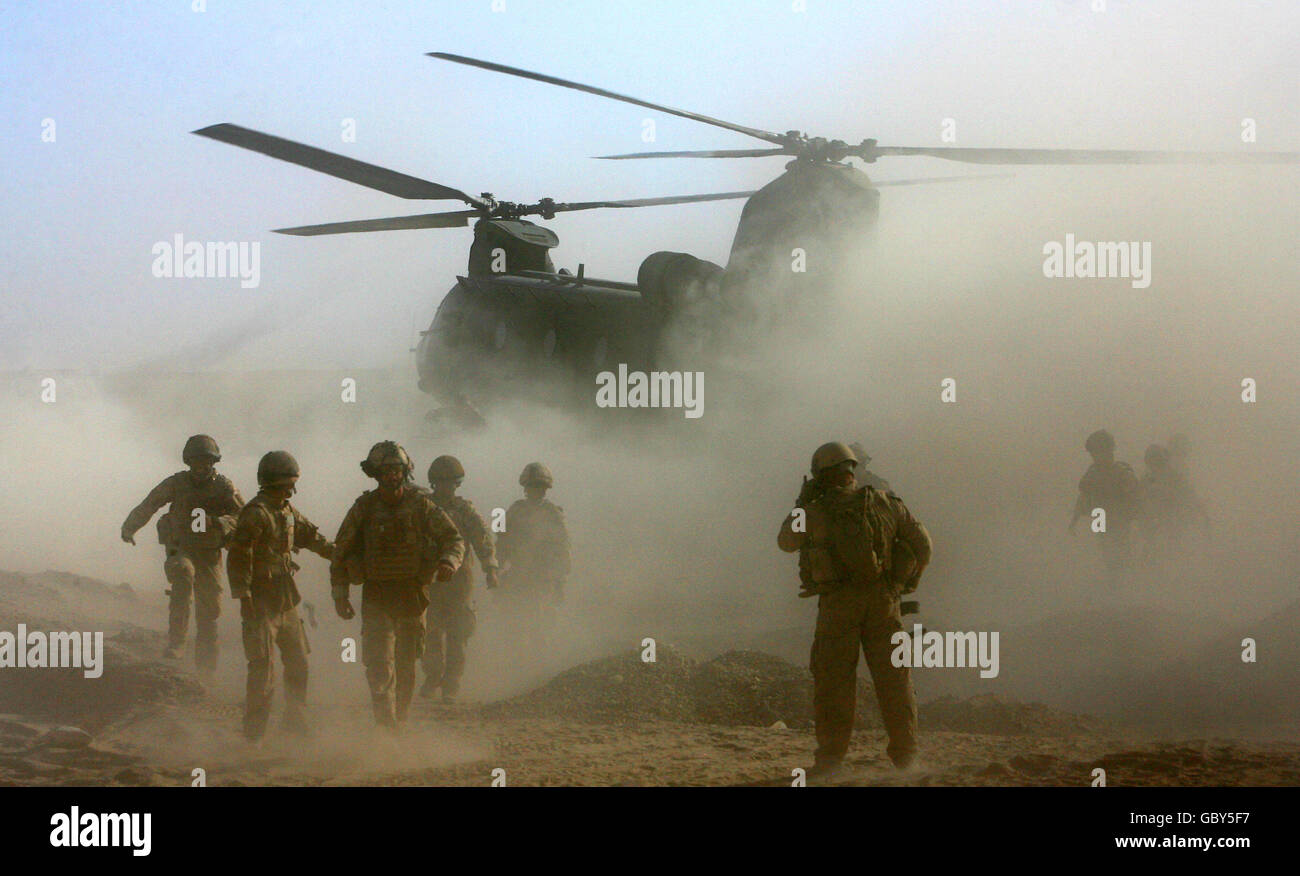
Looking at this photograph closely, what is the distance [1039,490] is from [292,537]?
10472 mm

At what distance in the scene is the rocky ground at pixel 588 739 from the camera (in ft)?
23.1

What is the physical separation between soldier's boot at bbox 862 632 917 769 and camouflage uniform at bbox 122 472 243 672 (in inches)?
216

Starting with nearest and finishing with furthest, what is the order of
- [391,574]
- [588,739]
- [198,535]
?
[391,574]
[588,739]
[198,535]

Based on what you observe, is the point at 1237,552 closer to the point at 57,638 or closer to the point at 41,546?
the point at 57,638

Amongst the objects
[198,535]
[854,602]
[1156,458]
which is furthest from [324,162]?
[1156,458]

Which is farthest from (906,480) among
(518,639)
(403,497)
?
(403,497)

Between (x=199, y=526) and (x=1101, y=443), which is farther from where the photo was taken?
(x=1101, y=443)

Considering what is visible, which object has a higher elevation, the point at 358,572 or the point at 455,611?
the point at 358,572

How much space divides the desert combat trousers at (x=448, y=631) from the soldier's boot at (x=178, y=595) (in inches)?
81.9

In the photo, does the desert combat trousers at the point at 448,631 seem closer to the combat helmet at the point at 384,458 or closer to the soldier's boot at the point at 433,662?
the soldier's boot at the point at 433,662

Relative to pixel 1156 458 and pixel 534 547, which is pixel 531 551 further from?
pixel 1156 458

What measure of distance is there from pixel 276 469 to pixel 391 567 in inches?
35.7

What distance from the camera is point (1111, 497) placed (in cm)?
1349

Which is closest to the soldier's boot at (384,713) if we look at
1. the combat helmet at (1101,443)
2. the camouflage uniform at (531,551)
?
the camouflage uniform at (531,551)
